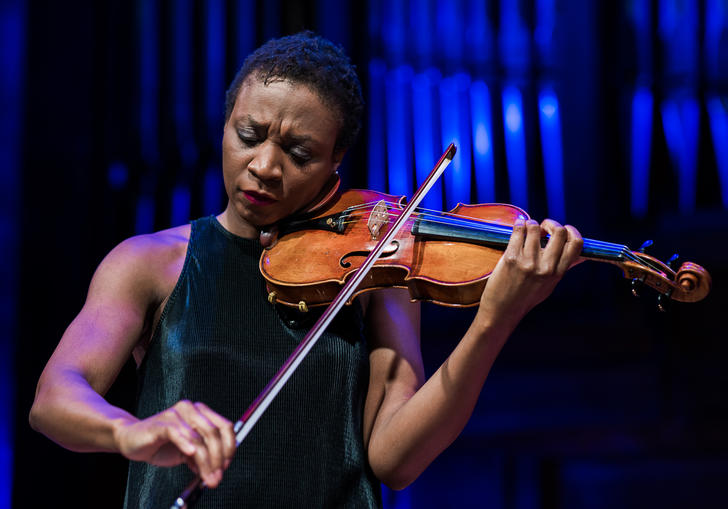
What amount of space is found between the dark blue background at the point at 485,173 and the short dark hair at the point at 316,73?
944 millimetres

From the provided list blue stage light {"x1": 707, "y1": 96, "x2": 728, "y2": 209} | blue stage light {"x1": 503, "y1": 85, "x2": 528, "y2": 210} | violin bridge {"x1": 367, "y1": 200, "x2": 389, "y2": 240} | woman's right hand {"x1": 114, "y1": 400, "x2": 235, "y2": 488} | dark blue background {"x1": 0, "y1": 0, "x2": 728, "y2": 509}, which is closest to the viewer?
woman's right hand {"x1": 114, "y1": 400, "x2": 235, "y2": 488}

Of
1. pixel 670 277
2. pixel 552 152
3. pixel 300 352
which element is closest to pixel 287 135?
pixel 300 352

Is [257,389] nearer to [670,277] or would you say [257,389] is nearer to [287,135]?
[287,135]

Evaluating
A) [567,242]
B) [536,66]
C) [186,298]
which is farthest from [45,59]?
[567,242]

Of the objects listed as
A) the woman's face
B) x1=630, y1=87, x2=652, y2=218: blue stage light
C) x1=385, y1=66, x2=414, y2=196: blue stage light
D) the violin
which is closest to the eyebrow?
the woman's face

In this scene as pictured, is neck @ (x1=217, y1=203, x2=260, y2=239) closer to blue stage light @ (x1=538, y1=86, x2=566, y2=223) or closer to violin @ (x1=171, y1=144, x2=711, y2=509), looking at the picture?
violin @ (x1=171, y1=144, x2=711, y2=509)

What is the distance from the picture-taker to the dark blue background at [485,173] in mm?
2143

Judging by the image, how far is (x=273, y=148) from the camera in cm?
133

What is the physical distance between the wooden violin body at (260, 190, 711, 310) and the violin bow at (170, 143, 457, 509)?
3 centimetres

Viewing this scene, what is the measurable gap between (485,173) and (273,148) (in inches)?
51.4

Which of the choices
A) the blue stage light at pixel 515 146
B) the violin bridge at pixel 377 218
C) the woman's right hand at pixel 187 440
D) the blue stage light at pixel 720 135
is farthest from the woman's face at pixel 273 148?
the blue stage light at pixel 720 135

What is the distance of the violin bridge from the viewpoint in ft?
4.43

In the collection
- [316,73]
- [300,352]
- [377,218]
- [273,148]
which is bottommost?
[300,352]

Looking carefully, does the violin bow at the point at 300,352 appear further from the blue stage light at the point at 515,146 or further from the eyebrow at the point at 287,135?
the blue stage light at the point at 515,146
